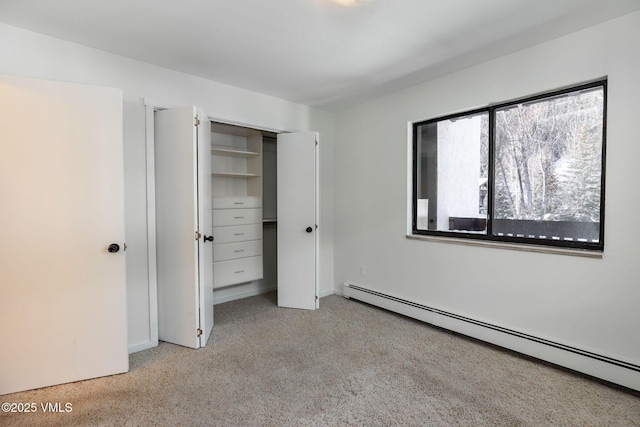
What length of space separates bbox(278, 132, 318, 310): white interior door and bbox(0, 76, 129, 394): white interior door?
5.64 feet

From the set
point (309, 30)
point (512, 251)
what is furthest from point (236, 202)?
point (512, 251)

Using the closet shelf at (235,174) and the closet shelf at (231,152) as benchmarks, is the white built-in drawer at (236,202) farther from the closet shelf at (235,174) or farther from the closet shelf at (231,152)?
the closet shelf at (231,152)

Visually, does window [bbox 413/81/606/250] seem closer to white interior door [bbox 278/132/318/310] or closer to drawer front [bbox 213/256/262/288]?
white interior door [bbox 278/132/318/310]

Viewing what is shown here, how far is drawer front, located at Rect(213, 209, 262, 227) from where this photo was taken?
353 cm

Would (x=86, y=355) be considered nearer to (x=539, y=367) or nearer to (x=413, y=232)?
(x=413, y=232)

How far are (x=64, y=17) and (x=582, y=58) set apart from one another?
3.59 m

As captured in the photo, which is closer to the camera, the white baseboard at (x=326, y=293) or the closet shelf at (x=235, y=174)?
the closet shelf at (x=235, y=174)

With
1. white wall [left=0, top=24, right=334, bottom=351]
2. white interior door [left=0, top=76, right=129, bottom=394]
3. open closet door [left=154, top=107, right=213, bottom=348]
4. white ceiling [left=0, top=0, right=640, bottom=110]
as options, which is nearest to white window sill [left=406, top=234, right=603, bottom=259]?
white ceiling [left=0, top=0, right=640, bottom=110]

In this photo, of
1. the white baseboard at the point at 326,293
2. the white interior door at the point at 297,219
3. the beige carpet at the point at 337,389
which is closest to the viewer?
the beige carpet at the point at 337,389

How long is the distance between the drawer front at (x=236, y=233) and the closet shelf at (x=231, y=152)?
2.97ft

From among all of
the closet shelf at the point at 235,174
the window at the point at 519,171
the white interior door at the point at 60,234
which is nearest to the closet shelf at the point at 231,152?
the closet shelf at the point at 235,174

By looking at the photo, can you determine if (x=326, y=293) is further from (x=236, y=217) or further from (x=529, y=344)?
(x=529, y=344)

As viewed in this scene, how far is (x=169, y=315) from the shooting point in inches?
105

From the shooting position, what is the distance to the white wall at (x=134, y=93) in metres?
2.15
